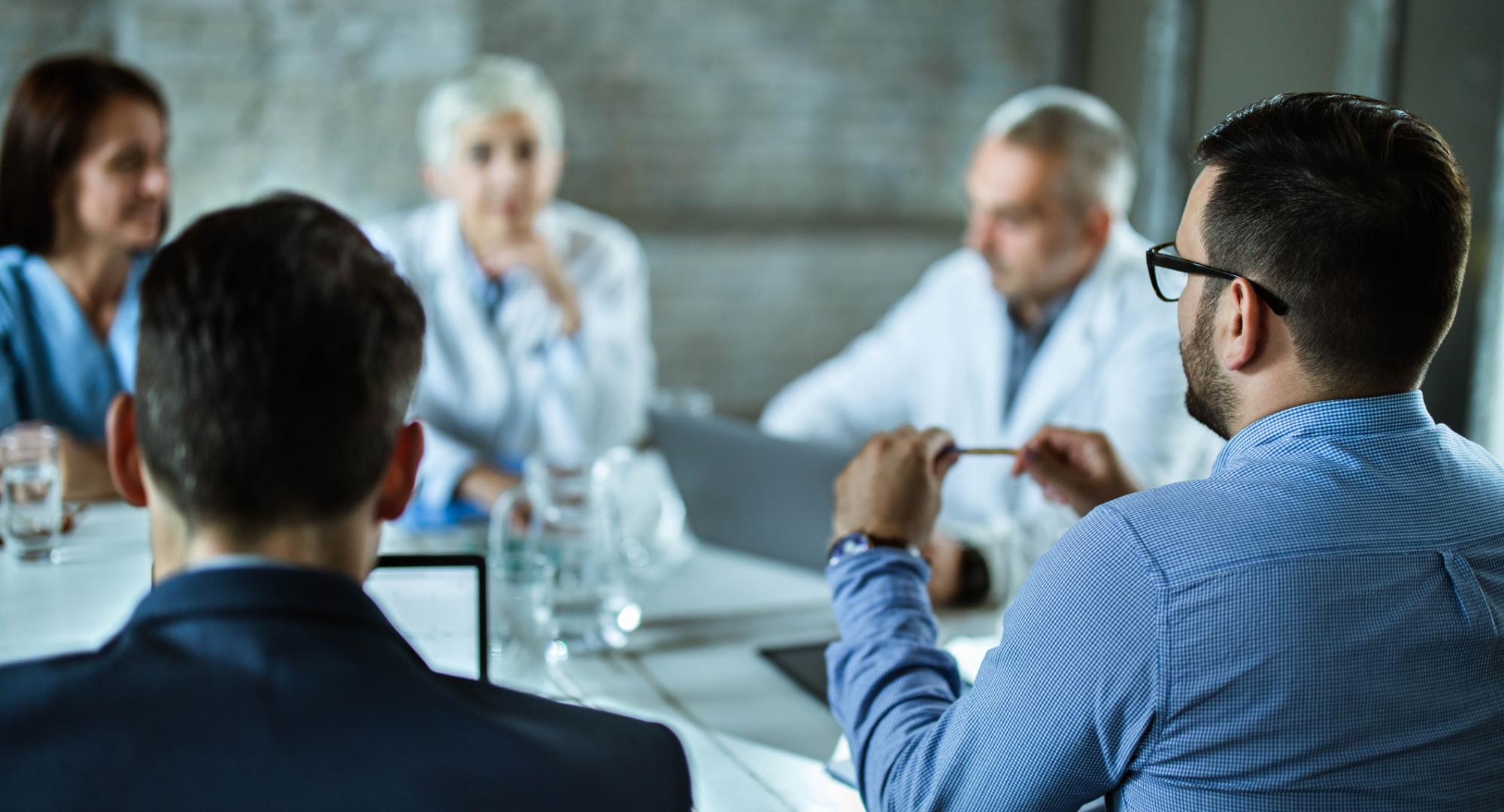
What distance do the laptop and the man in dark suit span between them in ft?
2.90

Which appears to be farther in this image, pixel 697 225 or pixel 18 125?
pixel 697 225

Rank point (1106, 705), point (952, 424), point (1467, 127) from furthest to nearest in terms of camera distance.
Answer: point (1467, 127)
point (952, 424)
point (1106, 705)

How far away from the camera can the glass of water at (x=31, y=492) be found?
1.65 meters

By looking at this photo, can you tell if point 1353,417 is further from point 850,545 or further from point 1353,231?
point 850,545

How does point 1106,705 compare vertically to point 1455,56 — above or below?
below

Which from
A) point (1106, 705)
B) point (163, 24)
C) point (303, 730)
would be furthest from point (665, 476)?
point (163, 24)

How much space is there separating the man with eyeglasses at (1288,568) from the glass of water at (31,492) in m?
1.27

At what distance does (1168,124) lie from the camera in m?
4.26

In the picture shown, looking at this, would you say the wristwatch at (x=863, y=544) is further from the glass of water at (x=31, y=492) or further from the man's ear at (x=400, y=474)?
the glass of water at (x=31, y=492)

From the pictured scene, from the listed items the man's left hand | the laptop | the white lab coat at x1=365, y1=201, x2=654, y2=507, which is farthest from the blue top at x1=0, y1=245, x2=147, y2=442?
the man's left hand

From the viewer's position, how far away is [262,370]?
0.68m

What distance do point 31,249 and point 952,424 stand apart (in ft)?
5.54

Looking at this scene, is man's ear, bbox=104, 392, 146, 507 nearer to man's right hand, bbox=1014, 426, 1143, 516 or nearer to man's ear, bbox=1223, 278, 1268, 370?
man's ear, bbox=1223, 278, 1268, 370

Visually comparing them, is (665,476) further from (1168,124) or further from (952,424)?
(1168,124)
